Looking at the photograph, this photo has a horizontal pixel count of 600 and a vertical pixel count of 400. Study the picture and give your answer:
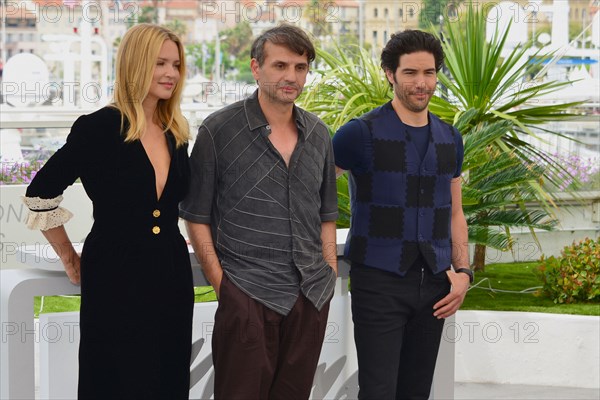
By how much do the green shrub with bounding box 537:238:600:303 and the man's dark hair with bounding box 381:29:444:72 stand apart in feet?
10.1

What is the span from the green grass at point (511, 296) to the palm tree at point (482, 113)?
0.24 m

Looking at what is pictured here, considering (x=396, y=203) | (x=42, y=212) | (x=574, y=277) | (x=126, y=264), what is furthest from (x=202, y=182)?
(x=574, y=277)

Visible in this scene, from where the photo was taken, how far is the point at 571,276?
5641mm

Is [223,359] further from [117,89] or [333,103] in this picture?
[333,103]

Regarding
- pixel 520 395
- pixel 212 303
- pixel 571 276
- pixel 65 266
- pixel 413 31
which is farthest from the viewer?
pixel 571 276

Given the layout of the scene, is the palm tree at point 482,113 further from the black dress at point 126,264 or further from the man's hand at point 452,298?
the black dress at point 126,264

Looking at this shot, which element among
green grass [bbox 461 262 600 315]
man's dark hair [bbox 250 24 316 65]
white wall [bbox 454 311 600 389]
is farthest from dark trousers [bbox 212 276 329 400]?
green grass [bbox 461 262 600 315]

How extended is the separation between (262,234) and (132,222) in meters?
0.36

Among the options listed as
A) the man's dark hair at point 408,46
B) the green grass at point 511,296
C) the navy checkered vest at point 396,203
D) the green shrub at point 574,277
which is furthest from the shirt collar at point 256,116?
the green shrub at point 574,277

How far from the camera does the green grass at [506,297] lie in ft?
17.9

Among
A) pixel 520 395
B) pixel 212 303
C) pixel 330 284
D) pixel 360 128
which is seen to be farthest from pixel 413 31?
pixel 520 395

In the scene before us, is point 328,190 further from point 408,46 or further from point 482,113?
point 482,113

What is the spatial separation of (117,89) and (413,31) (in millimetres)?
937

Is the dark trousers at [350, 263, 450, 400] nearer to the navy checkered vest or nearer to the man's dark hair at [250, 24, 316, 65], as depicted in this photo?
the navy checkered vest
